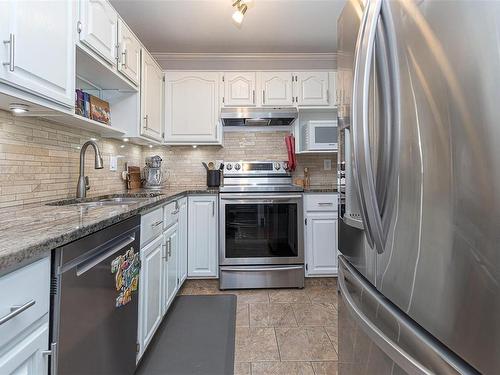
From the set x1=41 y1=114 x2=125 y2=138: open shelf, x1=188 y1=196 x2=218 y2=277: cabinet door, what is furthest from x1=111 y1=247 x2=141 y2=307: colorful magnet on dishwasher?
x1=188 y1=196 x2=218 y2=277: cabinet door

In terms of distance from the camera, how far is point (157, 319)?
1.75 m

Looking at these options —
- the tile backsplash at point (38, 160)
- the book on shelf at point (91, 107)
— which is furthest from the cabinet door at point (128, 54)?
the tile backsplash at point (38, 160)

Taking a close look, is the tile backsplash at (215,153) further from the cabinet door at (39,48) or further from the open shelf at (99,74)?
the cabinet door at (39,48)

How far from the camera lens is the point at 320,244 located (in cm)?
269

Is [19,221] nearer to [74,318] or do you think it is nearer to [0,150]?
[74,318]

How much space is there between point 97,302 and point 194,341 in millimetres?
1024

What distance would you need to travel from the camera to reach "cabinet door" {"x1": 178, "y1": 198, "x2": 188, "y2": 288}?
7.93ft

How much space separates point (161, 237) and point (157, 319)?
49cm

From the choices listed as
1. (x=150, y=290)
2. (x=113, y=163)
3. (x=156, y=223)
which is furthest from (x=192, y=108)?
(x=150, y=290)

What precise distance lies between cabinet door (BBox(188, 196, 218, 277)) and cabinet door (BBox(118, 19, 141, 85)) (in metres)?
1.13

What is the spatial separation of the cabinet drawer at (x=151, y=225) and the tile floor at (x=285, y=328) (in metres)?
0.85

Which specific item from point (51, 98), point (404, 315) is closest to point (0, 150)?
point (51, 98)

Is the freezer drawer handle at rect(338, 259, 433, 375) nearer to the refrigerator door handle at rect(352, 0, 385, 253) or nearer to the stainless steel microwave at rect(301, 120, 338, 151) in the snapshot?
the refrigerator door handle at rect(352, 0, 385, 253)

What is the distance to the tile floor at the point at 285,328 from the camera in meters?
1.58
